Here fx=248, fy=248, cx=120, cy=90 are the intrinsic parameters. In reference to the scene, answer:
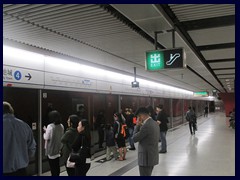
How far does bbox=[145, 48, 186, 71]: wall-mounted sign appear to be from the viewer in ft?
13.7

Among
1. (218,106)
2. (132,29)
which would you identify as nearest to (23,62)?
(132,29)

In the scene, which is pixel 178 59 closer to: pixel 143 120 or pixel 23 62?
pixel 143 120

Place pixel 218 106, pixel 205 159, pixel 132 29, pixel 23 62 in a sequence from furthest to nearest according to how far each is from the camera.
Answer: pixel 218 106
pixel 205 159
pixel 23 62
pixel 132 29

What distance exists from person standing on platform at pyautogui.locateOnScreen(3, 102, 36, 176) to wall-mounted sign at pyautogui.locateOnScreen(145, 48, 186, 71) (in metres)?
2.35

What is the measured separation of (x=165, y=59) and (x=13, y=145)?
272 centimetres

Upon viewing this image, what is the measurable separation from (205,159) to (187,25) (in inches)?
160

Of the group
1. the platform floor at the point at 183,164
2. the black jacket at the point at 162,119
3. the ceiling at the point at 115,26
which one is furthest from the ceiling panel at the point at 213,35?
the black jacket at the point at 162,119

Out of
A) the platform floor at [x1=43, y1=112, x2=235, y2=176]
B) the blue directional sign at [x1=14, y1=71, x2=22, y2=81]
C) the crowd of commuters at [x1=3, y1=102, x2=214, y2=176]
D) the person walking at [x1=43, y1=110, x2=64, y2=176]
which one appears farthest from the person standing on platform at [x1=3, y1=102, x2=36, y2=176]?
the platform floor at [x1=43, y1=112, x2=235, y2=176]

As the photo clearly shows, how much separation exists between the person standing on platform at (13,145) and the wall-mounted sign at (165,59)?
2345 millimetres

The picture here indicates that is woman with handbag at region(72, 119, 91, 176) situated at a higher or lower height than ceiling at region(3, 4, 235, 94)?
lower

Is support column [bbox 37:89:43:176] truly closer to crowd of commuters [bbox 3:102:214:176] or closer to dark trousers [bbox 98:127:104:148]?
crowd of commuters [bbox 3:102:214:176]

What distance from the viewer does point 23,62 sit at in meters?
5.31

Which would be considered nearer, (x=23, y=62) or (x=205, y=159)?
(x=23, y=62)

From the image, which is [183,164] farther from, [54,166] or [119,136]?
[54,166]
